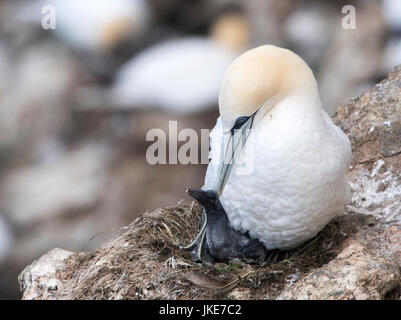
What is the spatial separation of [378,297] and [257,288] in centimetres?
58

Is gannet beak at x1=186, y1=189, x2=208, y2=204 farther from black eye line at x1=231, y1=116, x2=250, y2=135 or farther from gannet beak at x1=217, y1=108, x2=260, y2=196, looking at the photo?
black eye line at x1=231, y1=116, x2=250, y2=135

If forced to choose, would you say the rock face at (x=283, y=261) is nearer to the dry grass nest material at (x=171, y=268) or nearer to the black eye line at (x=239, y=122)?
the dry grass nest material at (x=171, y=268)

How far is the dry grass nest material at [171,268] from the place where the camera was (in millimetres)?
3398

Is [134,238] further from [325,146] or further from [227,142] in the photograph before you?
[325,146]

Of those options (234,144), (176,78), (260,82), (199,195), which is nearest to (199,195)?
(199,195)

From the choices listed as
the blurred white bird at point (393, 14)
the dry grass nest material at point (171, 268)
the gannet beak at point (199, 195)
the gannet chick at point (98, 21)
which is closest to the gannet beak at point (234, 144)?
the gannet beak at point (199, 195)

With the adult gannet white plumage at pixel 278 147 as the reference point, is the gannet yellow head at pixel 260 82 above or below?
above

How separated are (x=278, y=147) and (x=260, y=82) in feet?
1.02

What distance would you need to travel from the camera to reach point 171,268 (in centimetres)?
353

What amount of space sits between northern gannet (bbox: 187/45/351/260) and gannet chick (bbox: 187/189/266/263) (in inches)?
4.9

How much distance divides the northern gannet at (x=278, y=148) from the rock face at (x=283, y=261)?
25 centimetres

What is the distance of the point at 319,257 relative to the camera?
370 cm

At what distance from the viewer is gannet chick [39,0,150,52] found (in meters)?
6.67
